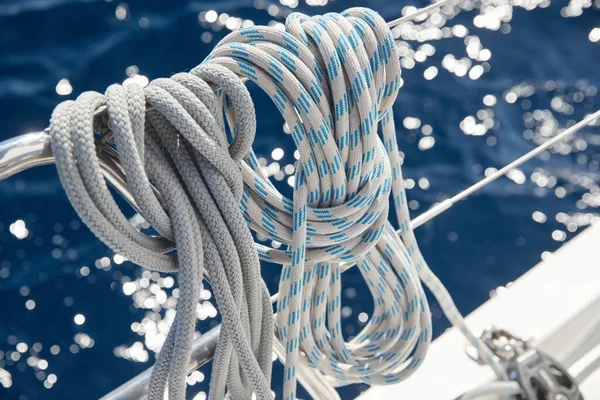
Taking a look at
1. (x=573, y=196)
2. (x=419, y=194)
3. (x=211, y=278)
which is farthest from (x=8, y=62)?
(x=211, y=278)

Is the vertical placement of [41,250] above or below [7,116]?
below

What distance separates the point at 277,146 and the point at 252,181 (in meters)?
2.21

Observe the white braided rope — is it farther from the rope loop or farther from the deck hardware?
the deck hardware

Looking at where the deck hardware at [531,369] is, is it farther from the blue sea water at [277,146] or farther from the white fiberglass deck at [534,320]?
the blue sea water at [277,146]

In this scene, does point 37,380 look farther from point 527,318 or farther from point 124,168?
point 124,168

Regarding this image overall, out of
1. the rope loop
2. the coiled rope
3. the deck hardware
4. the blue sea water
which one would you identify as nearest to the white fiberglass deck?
the deck hardware

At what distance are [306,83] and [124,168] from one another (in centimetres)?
22

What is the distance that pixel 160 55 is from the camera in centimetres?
323

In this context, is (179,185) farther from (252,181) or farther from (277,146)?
(277,146)

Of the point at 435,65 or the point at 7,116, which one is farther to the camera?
the point at 435,65

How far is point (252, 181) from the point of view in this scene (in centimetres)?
76

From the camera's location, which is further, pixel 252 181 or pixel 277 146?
pixel 277 146

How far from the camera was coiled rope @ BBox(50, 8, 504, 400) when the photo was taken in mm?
594

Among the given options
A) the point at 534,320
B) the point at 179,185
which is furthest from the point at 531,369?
the point at 179,185
